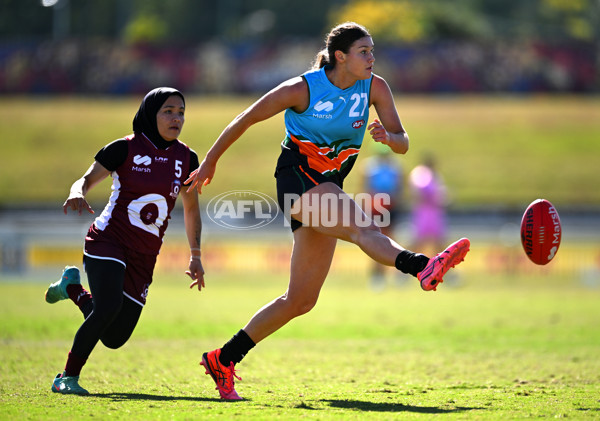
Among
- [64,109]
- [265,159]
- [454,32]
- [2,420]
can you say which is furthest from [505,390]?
[454,32]

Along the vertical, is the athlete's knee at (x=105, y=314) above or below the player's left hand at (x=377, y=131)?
below

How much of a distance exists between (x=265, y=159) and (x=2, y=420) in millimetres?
36343

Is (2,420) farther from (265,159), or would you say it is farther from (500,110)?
(500,110)

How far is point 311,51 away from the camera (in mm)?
49188

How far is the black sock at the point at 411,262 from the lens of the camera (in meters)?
5.38

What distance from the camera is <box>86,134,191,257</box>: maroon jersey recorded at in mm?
6320

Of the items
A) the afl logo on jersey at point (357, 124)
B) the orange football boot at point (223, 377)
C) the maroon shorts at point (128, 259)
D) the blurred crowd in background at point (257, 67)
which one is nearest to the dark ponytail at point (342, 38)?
the afl logo on jersey at point (357, 124)

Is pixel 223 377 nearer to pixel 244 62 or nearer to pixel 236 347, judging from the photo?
pixel 236 347

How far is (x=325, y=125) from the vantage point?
19.6ft

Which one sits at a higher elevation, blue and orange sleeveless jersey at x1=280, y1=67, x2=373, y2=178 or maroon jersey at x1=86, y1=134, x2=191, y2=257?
blue and orange sleeveless jersey at x1=280, y1=67, x2=373, y2=178

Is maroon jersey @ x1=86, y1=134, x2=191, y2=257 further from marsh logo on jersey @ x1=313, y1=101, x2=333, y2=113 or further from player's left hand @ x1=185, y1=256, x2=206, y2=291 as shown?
marsh logo on jersey @ x1=313, y1=101, x2=333, y2=113

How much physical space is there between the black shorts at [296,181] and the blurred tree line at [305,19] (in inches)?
1939

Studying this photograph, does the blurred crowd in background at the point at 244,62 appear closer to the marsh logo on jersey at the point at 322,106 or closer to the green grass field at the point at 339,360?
the green grass field at the point at 339,360

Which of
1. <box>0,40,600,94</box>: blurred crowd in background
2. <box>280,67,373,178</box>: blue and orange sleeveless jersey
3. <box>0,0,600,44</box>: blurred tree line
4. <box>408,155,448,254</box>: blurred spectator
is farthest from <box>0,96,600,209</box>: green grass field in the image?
<box>280,67,373,178</box>: blue and orange sleeveless jersey
